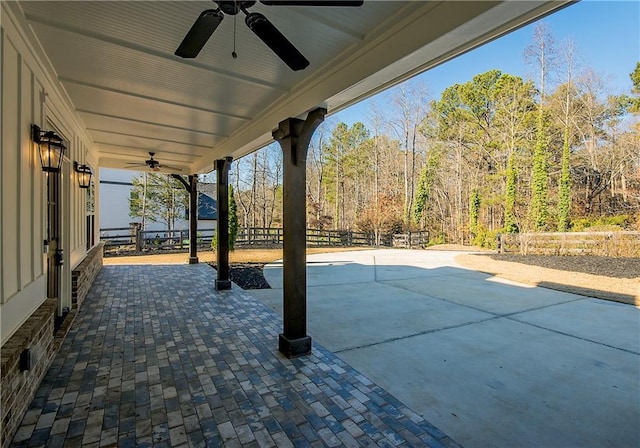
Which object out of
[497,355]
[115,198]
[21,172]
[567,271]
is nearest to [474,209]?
[567,271]

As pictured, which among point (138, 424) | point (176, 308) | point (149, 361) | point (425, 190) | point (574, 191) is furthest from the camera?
point (425, 190)

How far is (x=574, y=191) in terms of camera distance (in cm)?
1666

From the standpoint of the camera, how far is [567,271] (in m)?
8.61

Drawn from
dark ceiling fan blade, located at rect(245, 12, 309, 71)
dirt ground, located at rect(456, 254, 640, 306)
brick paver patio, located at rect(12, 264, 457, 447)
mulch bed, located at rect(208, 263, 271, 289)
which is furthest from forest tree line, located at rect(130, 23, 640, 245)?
dark ceiling fan blade, located at rect(245, 12, 309, 71)

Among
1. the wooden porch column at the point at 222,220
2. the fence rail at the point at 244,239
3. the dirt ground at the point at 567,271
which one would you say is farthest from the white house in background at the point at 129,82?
the fence rail at the point at 244,239

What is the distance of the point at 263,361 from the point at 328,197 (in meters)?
21.2

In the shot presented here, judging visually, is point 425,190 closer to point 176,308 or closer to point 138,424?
point 176,308

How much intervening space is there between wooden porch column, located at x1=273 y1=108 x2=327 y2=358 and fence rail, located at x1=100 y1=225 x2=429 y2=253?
1022cm

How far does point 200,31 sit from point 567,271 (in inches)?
400

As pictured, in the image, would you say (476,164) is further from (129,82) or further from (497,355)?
(129,82)

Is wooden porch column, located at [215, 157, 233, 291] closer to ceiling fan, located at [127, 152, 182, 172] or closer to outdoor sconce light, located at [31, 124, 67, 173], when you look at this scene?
ceiling fan, located at [127, 152, 182, 172]

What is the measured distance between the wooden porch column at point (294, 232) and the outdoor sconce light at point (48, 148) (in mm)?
2162

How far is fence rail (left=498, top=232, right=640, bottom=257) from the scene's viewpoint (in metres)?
9.69

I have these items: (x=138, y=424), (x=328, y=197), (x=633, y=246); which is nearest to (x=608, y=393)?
(x=138, y=424)
